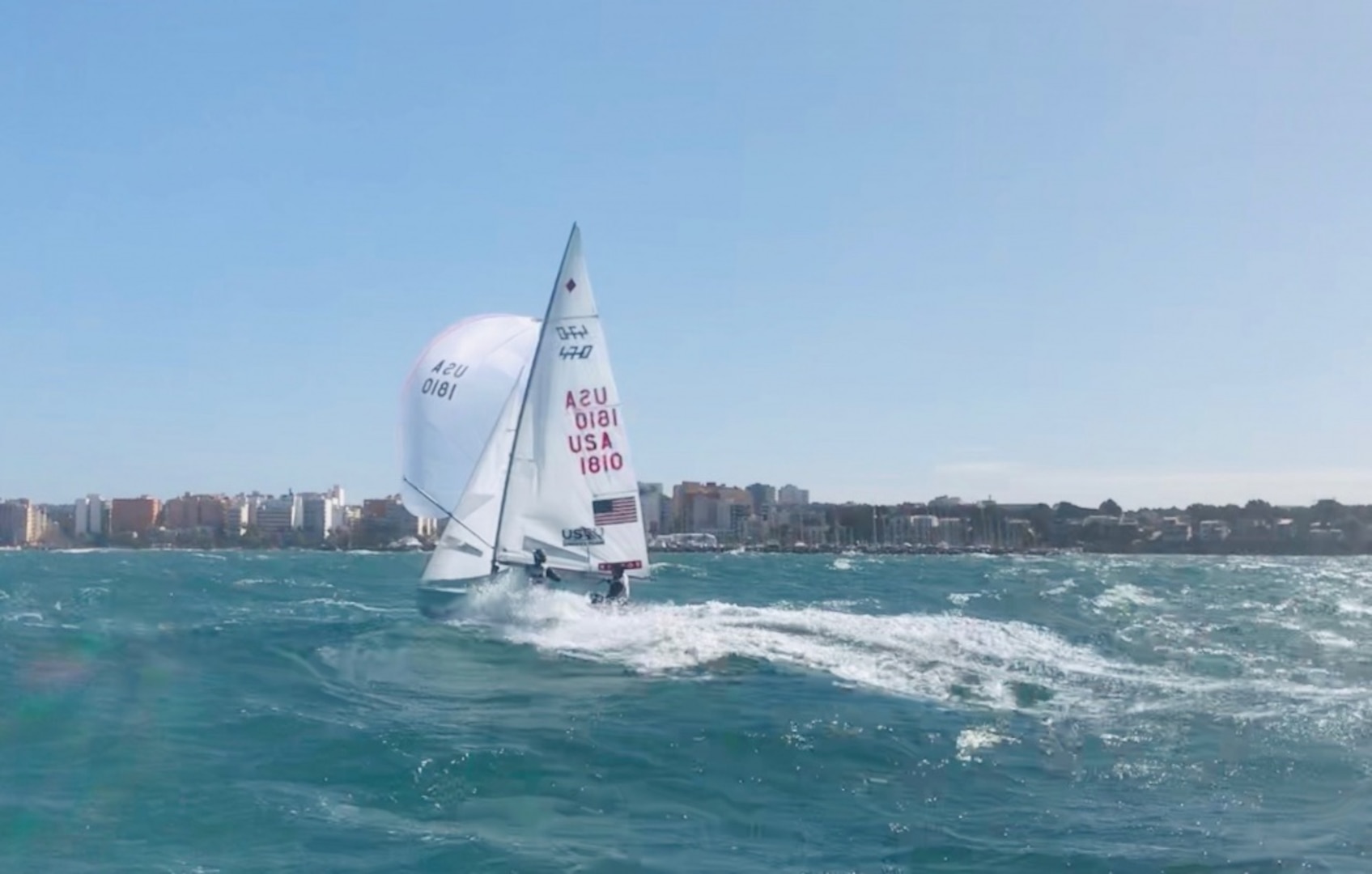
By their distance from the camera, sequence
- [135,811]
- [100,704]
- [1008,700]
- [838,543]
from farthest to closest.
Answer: [838,543] < [1008,700] < [100,704] < [135,811]

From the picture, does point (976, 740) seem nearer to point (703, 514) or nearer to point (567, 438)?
point (567, 438)

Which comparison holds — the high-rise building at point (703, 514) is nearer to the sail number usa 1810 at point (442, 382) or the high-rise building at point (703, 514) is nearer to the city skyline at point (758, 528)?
the city skyline at point (758, 528)

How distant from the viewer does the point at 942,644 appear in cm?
1994

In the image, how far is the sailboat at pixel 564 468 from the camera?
23.0 m

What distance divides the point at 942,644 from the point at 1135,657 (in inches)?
122

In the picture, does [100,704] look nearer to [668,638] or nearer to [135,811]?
[135,811]

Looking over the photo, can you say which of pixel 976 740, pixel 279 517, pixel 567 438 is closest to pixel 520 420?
pixel 567 438

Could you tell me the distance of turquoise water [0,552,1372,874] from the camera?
29.2ft

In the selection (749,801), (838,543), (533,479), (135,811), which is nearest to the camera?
(135,811)

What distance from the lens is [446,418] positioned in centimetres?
2422

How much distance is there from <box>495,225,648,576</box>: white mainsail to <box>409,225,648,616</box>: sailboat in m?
0.01

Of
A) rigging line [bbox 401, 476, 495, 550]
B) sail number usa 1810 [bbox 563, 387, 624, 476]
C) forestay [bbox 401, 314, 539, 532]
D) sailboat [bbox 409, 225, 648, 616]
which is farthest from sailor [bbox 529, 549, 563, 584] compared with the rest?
forestay [bbox 401, 314, 539, 532]

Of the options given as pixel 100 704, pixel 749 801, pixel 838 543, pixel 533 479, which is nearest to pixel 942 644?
pixel 533 479

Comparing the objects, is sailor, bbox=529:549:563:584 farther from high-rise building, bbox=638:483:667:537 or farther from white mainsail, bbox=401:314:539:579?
high-rise building, bbox=638:483:667:537
